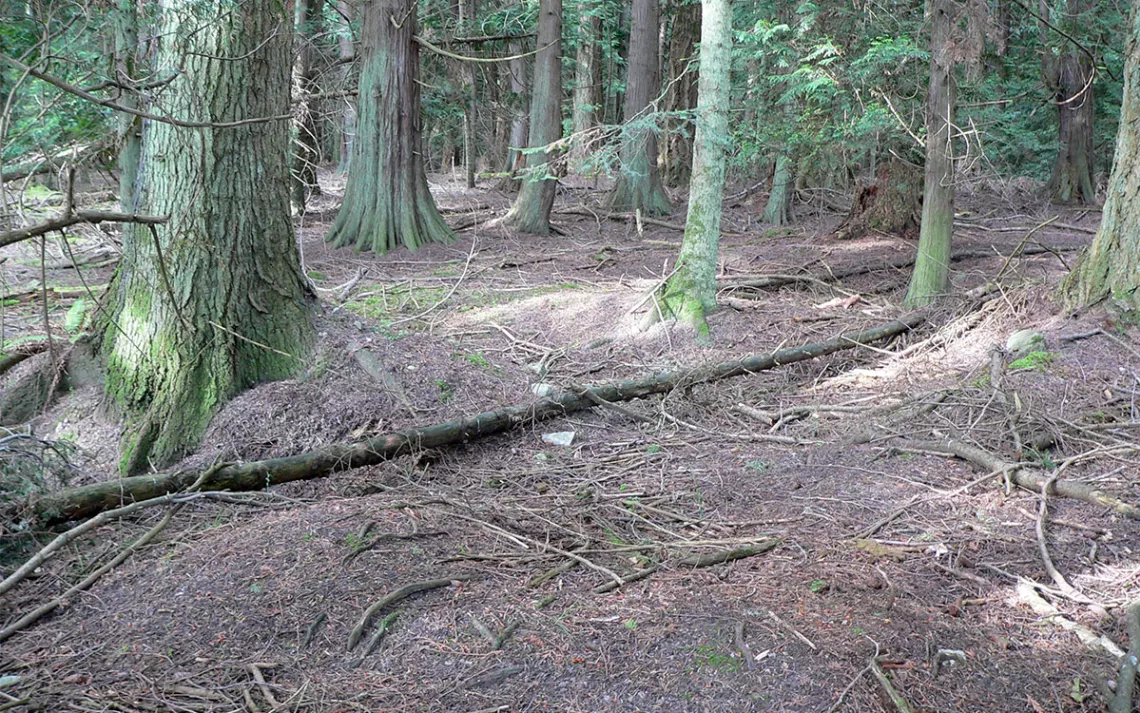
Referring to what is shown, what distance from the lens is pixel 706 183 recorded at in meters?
8.46

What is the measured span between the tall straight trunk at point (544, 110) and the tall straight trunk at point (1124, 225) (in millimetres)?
8734

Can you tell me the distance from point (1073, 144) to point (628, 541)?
698 inches

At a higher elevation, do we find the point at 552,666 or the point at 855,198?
the point at 855,198

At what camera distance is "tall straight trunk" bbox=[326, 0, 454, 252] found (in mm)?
12703

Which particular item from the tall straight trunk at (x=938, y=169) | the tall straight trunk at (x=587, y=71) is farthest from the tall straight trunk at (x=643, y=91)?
the tall straight trunk at (x=938, y=169)

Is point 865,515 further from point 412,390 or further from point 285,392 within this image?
point 285,392

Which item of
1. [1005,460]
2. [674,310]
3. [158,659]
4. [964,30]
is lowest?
[158,659]

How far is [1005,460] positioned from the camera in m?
5.23

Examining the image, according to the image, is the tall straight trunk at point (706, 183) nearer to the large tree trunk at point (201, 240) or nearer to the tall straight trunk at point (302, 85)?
the large tree trunk at point (201, 240)

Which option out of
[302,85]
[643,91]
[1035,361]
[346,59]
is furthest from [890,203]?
[302,85]

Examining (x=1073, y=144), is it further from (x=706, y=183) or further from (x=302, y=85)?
(x=302, y=85)

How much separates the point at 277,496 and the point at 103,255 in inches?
264

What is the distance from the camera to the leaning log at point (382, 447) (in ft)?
15.4

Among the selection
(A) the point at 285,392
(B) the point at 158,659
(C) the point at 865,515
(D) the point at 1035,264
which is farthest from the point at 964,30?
(B) the point at 158,659
